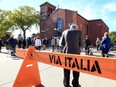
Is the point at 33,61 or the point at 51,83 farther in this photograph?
the point at 51,83

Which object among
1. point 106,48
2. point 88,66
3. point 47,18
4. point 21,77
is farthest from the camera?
point 47,18

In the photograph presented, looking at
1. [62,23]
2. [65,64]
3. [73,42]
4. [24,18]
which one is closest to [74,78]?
[73,42]

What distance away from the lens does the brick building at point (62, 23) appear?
52188mm

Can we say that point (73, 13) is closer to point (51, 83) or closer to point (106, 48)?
point (106, 48)

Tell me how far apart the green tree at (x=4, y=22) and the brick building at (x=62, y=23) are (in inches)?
438

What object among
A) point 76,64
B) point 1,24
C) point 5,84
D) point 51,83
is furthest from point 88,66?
point 1,24

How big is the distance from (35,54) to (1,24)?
61.6 metres

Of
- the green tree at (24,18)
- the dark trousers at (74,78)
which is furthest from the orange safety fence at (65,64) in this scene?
the green tree at (24,18)

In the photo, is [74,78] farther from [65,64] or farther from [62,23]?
[62,23]

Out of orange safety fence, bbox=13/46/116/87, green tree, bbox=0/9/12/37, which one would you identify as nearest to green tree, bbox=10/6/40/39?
green tree, bbox=0/9/12/37

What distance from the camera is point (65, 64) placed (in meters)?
4.45

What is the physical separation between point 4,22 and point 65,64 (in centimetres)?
6305

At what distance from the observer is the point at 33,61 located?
18.8 feet

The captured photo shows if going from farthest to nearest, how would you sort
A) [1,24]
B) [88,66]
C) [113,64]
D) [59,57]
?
[1,24], [59,57], [88,66], [113,64]
